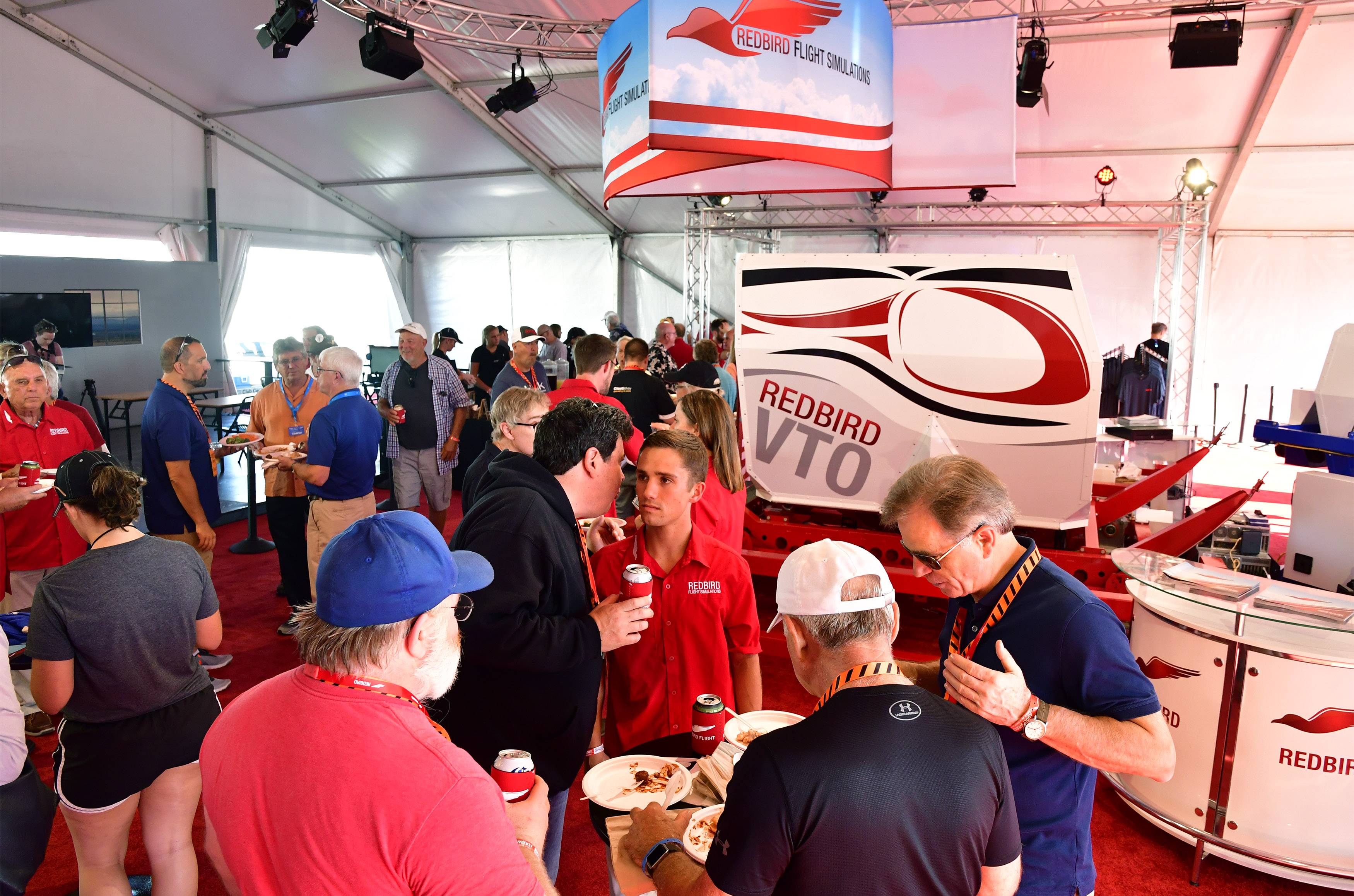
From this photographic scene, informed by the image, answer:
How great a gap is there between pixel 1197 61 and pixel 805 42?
519 centimetres

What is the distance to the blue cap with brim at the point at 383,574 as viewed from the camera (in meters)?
1.34

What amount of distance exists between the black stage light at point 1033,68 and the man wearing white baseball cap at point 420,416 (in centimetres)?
582

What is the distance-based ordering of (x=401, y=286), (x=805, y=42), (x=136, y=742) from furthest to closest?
1. (x=401, y=286)
2. (x=805, y=42)
3. (x=136, y=742)

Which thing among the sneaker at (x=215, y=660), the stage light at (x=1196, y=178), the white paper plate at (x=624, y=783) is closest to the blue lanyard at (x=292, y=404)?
the sneaker at (x=215, y=660)

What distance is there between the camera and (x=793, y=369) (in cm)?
503

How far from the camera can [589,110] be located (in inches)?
488

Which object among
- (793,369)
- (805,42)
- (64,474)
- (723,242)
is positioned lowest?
(64,474)

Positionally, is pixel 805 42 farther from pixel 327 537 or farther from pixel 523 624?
pixel 327 537

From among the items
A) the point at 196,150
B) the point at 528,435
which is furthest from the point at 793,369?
the point at 196,150

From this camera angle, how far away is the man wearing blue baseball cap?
1.20 m

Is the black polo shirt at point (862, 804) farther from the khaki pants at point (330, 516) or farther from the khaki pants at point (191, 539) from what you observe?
the khaki pants at point (191, 539)

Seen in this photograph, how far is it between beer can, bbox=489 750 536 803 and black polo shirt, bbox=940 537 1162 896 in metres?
1.09

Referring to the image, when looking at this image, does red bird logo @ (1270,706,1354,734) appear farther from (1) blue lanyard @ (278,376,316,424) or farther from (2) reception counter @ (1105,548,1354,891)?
(1) blue lanyard @ (278,376,316,424)

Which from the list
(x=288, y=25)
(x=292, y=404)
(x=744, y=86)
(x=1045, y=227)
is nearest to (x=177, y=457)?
(x=292, y=404)
